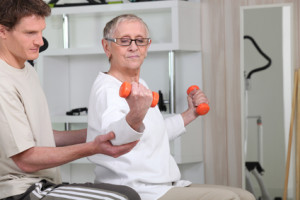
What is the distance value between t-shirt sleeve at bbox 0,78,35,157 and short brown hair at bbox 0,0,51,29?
→ 7.2 inches

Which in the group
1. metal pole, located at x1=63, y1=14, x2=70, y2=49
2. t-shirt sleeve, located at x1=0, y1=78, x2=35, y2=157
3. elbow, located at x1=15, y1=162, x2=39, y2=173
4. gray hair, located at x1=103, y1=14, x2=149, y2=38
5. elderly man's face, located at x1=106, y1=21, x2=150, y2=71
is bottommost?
elbow, located at x1=15, y1=162, x2=39, y2=173

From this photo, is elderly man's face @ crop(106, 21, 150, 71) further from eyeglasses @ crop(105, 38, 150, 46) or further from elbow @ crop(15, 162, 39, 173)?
elbow @ crop(15, 162, 39, 173)

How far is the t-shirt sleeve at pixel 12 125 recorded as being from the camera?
5.14 feet

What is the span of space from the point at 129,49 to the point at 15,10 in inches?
19.9

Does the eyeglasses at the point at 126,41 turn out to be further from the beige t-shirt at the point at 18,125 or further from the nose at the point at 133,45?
the beige t-shirt at the point at 18,125

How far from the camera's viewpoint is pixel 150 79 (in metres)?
4.23

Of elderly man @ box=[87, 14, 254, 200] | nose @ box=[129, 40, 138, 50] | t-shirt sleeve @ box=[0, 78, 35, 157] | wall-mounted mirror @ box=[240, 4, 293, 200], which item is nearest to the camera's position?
t-shirt sleeve @ box=[0, 78, 35, 157]

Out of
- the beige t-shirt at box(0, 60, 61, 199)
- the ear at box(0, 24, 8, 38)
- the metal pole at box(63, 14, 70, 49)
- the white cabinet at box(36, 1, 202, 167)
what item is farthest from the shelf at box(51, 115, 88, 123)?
the ear at box(0, 24, 8, 38)

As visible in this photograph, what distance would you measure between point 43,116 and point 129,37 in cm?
45

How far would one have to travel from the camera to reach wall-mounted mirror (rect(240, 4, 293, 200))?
368cm

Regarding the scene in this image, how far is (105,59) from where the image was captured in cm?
431

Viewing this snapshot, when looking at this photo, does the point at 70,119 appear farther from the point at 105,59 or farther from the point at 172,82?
the point at 172,82

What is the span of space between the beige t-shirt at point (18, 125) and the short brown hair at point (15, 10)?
0.44 ft

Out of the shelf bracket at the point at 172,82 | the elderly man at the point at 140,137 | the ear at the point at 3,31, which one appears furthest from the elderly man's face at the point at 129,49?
the shelf bracket at the point at 172,82
